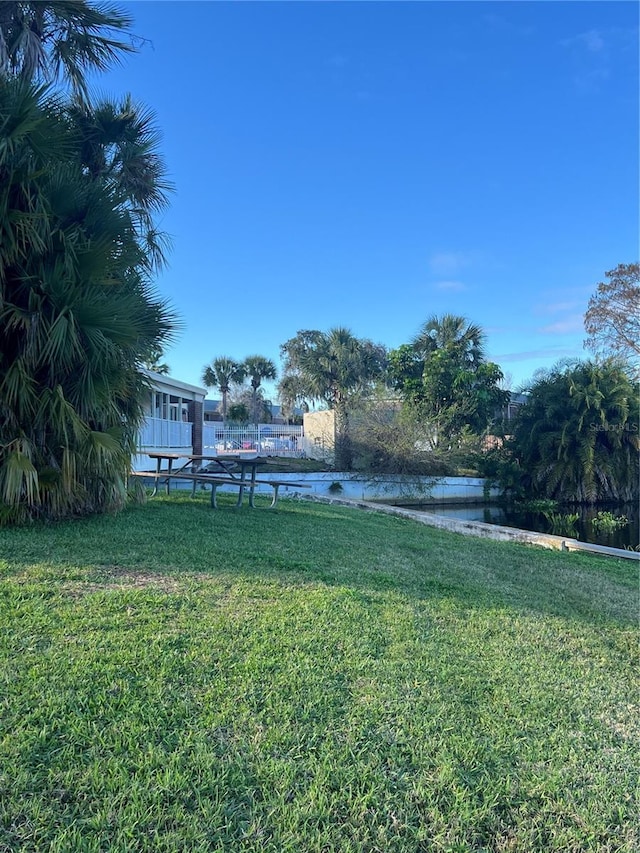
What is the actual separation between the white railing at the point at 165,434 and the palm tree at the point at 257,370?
2260 cm

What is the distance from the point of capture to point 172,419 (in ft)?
62.4

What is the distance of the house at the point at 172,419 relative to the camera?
15.7 meters

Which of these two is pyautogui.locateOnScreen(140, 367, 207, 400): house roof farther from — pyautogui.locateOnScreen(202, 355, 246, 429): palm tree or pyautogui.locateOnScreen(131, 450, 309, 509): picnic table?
pyautogui.locateOnScreen(202, 355, 246, 429): palm tree

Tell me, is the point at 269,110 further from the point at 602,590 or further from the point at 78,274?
the point at 602,590

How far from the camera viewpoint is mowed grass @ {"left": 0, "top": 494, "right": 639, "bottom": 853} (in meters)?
1.79

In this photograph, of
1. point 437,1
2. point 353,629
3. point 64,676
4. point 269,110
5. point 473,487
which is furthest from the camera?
point 473,487

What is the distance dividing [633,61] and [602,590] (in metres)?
8.85

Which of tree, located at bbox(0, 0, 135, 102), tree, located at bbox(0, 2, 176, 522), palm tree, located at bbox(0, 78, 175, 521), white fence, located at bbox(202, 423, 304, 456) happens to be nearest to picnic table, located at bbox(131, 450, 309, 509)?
tree, located at bbox(0, 2, 176, 522)

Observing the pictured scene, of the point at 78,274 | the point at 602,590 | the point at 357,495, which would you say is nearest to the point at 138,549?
the point at 78,274

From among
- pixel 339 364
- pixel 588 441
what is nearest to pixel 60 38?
pixel 588 441

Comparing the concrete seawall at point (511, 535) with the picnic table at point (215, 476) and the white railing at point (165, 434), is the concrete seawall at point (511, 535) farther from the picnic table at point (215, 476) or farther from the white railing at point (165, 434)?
the white railing at point (165, 434)

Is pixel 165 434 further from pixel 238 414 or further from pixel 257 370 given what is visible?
pixel 257 370

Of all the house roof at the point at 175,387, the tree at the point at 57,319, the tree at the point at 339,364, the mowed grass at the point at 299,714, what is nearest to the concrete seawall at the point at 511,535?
the mowed grass at the point at 299,714

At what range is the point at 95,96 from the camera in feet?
31.3
